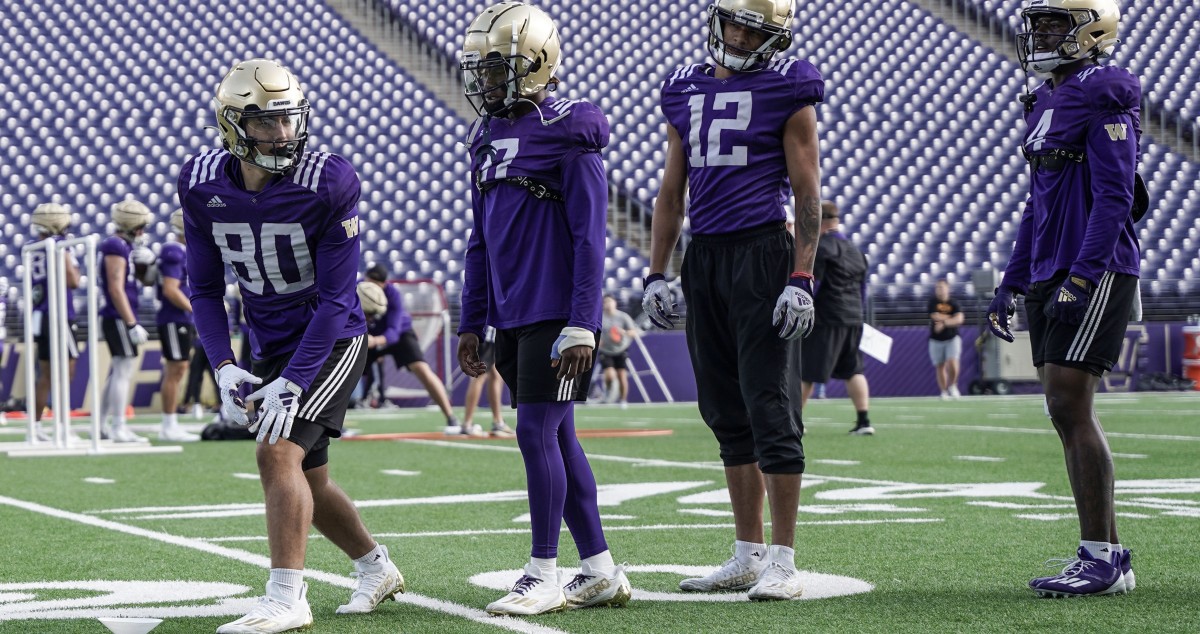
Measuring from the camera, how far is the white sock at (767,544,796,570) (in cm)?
411

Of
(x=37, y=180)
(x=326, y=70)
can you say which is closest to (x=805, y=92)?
(x=37, y=180)

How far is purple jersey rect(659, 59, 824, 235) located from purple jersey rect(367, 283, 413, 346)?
7.86 m

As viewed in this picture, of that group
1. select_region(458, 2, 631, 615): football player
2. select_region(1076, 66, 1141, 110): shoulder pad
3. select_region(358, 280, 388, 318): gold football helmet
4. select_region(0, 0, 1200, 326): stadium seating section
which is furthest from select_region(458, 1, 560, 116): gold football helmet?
select_region(0, 0, 1200, 326): stadium seating section

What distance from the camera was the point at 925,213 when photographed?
24.2 meters

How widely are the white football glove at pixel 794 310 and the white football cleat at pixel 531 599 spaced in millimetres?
901

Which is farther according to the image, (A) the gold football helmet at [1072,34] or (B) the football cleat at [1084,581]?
(A) the gold football helmet at [1072,34]

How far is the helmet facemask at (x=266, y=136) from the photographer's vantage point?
3.83 meters

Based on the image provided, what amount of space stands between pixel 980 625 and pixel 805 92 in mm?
1525

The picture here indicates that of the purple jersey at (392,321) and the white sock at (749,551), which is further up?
the purple jersey at (392,321)

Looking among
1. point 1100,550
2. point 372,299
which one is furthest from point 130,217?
point 1100,550

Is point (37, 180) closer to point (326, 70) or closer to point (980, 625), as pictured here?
point (326, 70)

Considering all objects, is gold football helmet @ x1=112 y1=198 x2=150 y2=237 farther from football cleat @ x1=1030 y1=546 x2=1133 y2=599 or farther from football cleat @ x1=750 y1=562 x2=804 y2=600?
football cleat @ x1=1030 y1=546 x2=1133 y2=599

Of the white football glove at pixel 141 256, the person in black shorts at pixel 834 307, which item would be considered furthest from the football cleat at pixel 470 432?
the white football glove at pixel 141 256

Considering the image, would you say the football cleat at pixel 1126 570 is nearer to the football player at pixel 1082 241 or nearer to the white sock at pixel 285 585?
the football player at pixel 1082 241
